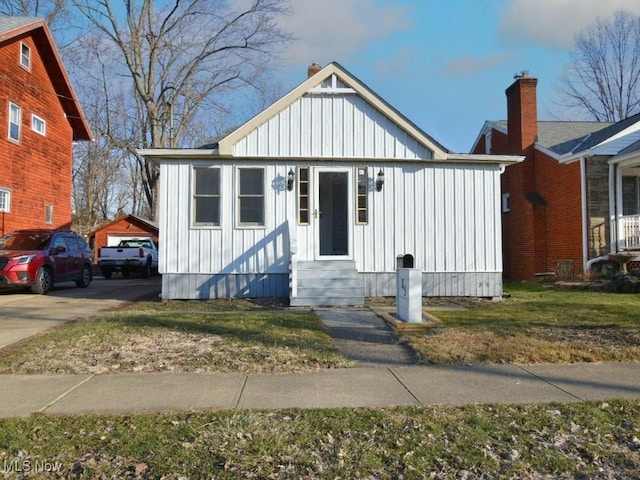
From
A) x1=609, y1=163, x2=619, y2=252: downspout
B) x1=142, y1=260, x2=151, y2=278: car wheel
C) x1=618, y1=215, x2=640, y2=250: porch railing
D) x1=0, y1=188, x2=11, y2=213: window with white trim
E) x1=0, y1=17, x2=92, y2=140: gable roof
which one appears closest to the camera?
x1=618, y1=215, x2=640, y2=250: porch railing

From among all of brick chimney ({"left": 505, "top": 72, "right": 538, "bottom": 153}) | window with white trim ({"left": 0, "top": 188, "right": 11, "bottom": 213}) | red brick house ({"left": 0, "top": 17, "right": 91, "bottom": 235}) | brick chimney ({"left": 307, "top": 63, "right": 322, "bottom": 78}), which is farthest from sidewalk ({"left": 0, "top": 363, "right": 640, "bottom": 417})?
red brick house ({"left": 0, "top": 17, "right": 91, "bottom": 235})

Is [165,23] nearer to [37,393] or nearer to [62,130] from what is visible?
[62,130]

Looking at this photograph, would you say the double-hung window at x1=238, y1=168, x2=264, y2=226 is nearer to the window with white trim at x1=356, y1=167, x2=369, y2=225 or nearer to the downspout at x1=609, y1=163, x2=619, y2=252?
the window with white trim at x1=356, y1=167, x2=369, y2=225

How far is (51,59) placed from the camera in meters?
19.6

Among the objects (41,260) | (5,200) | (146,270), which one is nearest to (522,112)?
(41,260)

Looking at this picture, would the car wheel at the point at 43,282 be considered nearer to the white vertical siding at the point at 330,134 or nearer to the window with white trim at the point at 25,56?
the white vertical siding at the point at 330,134

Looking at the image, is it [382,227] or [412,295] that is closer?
[412,295]

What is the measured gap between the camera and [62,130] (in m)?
20.8

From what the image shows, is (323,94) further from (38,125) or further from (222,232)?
(38,125)

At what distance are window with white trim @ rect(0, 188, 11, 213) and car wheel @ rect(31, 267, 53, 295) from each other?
5050 millimetres

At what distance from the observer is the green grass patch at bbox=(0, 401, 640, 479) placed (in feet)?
10.3

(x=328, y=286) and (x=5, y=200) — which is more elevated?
(x=5, y=200)

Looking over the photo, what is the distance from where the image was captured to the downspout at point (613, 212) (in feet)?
48.3

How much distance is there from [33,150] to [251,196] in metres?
11.9
